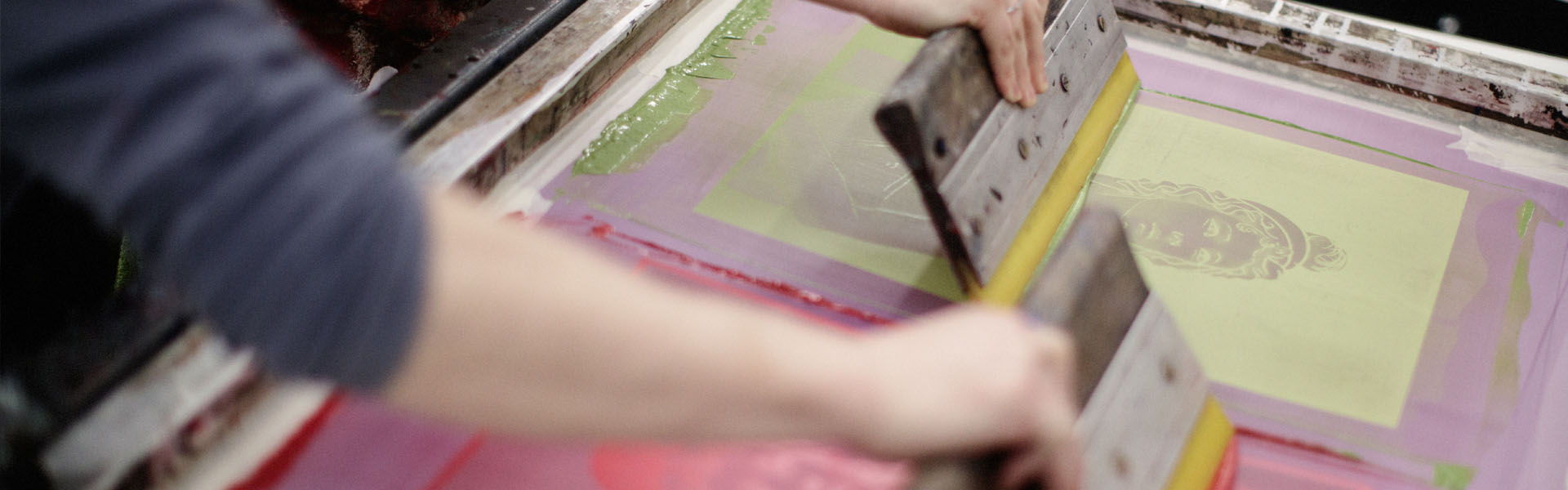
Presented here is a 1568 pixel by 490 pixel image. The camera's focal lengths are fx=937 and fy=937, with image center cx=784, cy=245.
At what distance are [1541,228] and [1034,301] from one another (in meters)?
0.90

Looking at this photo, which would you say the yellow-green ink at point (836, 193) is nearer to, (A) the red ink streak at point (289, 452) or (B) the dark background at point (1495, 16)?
(A) the red ink streak at point (289, 452)

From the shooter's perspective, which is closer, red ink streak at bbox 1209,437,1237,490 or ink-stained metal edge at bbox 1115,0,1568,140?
red ink streak at bbox 1209,437,1237,490

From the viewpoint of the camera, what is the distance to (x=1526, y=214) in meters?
1.23

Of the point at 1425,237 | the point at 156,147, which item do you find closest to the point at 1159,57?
the point at 1425,237

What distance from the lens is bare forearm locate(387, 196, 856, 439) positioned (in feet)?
1.53

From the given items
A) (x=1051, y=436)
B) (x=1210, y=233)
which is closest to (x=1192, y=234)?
(x=1210, y=233)

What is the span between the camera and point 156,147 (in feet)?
1.32

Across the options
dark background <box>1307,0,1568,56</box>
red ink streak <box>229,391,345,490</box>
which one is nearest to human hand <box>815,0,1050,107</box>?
red ink streak <box>229,391,345,490</box>

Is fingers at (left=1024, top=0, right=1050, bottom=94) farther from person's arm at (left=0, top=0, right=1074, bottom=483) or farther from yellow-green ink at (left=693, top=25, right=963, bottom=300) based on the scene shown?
person's arm at (left=0, top=0, right=1074, bottom=483)

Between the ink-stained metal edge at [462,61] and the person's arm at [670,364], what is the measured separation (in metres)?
0.69

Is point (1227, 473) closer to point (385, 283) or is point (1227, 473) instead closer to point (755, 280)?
point (755, 280)

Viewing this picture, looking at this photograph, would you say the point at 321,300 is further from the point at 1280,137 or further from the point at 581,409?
the point at 1280,137

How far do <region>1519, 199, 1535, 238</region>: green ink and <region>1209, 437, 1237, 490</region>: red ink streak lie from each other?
59cm

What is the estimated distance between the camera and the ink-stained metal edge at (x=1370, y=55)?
135 centimetres
